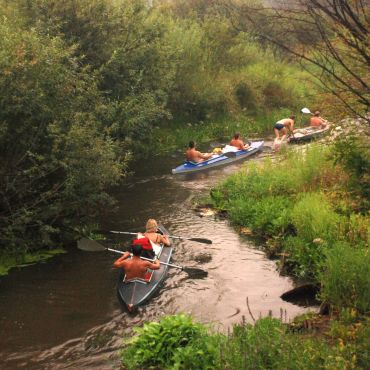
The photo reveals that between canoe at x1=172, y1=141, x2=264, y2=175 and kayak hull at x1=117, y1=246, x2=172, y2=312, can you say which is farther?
canoe at x1=172, y1=141, x2=264, y2=175

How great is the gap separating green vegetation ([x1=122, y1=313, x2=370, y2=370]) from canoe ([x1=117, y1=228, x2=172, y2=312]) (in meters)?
1.51

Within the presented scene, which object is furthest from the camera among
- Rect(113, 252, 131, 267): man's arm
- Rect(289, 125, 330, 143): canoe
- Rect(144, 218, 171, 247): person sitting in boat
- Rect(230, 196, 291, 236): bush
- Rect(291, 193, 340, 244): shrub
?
Rect(289, 125, 330, 143): canoe

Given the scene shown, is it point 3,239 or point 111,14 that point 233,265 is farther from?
point 111,14

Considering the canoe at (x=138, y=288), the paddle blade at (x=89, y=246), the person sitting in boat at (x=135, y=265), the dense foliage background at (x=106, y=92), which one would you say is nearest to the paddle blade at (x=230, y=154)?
the dense foliage background at (x=106, y=92)

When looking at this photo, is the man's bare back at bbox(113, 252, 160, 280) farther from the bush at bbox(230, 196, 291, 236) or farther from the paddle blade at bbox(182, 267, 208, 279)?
the bush at bbox(230, 196, 291, 236)

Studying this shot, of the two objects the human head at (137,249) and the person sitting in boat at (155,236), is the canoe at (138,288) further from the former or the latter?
the person sitting in boat at (155,236)

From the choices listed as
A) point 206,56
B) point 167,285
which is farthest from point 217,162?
point 206,56

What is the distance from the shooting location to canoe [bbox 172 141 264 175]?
1681cm

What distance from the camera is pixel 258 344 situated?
532 cm

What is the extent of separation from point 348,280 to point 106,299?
4190 millimetres

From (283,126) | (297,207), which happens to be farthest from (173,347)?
(283,126)

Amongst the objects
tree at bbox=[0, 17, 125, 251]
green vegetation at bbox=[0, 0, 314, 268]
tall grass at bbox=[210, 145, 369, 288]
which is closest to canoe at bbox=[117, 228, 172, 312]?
tree at bbox=[0, 17, 125, 251]

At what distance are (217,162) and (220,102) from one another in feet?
29.3

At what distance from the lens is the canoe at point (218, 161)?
16812 millimetres
